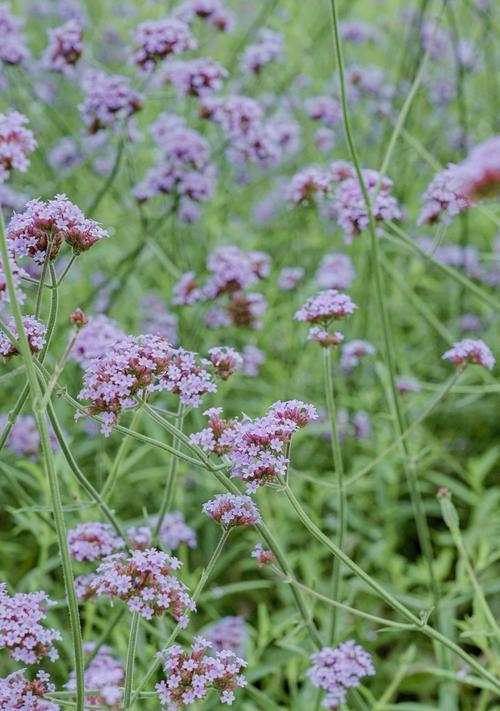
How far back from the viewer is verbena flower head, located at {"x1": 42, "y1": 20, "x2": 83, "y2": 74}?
308 cm

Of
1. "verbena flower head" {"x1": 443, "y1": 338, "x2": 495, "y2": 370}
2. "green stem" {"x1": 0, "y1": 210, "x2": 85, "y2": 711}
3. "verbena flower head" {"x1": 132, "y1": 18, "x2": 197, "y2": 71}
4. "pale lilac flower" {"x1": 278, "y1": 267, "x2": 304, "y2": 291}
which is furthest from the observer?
"pale lilac flower" {"x1": 278, "y1": 267, "x2": 304, "y2": 291}

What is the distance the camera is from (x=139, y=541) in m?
1.98

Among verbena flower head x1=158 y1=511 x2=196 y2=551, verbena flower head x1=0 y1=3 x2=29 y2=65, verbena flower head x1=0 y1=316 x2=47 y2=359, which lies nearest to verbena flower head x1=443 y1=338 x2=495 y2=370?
verbena flower head x1=158 y1=511 x2=196 y2=551

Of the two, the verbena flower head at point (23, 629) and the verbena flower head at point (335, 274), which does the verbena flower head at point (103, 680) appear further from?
the verbena flower head at point (335, 274)

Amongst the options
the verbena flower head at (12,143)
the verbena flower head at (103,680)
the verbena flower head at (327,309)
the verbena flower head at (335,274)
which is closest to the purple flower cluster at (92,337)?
the verbena flower head at (12,143)

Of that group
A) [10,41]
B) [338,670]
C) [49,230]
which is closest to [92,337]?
[49,230]

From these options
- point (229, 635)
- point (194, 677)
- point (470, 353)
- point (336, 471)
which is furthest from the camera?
point (229, 635)

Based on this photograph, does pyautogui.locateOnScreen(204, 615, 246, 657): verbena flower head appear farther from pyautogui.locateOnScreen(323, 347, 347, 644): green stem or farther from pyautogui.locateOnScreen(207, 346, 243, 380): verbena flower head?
pyautogui.locateOnScreen(207, 346, 243, 380): verbena flower head

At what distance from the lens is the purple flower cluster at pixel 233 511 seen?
1514 millimetres

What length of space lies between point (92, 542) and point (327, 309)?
2.40 ft

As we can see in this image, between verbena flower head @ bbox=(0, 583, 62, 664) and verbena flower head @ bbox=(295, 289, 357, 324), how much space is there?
2.75 feet

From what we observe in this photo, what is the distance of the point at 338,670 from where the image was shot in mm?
1820

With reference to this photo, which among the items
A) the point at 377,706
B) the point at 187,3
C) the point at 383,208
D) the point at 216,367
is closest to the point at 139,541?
the point at 216,367

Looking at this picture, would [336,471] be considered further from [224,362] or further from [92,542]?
[92,542]
